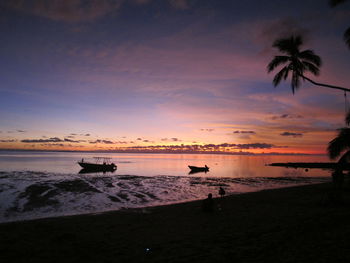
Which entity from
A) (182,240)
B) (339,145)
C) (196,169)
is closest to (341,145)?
(339,145)

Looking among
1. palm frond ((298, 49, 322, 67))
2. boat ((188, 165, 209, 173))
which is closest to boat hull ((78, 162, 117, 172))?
boat ((188, 165, 209, 173))

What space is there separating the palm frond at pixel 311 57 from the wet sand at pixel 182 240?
14.1 meters

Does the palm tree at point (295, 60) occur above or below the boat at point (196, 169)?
above

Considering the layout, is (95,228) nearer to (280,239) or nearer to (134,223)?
(134,223)

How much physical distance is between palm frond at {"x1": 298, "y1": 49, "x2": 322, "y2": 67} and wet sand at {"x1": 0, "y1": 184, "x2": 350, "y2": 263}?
14.1 m

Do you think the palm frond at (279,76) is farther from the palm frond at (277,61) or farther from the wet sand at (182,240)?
the wet sand at (182,240)

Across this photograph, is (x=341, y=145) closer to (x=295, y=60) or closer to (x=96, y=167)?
(x=295, y=60)

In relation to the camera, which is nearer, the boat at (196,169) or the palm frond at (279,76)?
the palm frond at (279,76)

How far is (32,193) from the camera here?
26.7 m

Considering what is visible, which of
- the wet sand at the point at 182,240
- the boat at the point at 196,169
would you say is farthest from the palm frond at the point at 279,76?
the boat at the point at 196,169

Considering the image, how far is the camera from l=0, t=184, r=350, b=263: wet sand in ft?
25.4

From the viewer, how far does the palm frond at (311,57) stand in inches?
799

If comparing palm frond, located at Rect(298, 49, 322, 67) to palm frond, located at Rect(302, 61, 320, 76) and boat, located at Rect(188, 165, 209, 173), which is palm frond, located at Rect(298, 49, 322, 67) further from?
boat, located at Rect(188, 165, 209, 173)

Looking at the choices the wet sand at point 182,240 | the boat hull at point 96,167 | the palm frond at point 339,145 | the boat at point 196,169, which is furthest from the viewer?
the boat at point 196,169
